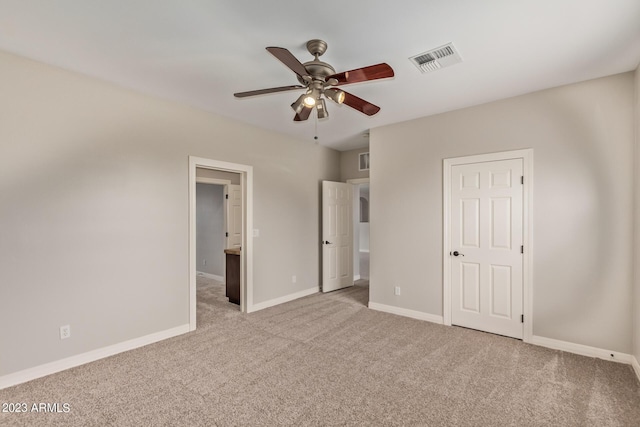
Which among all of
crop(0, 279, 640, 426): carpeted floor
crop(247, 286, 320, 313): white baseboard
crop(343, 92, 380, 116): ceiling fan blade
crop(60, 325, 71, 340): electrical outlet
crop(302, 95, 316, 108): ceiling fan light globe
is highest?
crop(343, 92, 380, 116): ceiling fan blade

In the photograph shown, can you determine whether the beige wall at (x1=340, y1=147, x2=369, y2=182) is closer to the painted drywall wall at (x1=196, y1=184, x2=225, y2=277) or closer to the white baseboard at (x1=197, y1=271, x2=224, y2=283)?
the painted drywall wall at (x1=196, y1=184, x2=225, y2=277)

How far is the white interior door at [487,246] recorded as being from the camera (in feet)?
11.1

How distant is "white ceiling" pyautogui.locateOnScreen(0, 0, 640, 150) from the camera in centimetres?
196

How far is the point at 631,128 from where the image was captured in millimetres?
2812

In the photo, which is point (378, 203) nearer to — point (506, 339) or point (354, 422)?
point (506, 339)

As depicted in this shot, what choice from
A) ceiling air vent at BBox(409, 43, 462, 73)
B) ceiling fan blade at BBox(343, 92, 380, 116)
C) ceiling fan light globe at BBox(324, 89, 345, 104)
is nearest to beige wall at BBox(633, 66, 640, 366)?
ceiling air vent at BBox(409, 43, 462, 73)

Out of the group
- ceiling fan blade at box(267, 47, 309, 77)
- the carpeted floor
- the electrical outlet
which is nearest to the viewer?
ceiling fan blade at box(267, 47, 309, 77)

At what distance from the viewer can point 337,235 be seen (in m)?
5.67

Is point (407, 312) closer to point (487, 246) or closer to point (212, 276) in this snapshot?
point (487, 246)

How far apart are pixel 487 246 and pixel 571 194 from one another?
3.15 feet

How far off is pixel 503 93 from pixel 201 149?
3551mm

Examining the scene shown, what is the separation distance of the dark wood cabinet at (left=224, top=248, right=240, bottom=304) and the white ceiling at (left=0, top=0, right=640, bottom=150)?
98.4 inches

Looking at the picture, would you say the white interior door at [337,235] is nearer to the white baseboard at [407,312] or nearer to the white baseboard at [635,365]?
the white baseboard at [407,312]

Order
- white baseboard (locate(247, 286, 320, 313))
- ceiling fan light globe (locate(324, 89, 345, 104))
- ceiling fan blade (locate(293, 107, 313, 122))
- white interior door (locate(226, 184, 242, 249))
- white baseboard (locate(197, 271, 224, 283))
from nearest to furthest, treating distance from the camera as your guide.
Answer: ceiling fan light globe (locate(324, 89, 345, 104)) → ceiling fan blade (locate(293, 107, 313, 122)) → white baseboard (locate(247, 286, 320, 313)) → white interior door (locate(226, 184, 242, 249)) → white baseboard (locate(197, 271, 224, 283))
